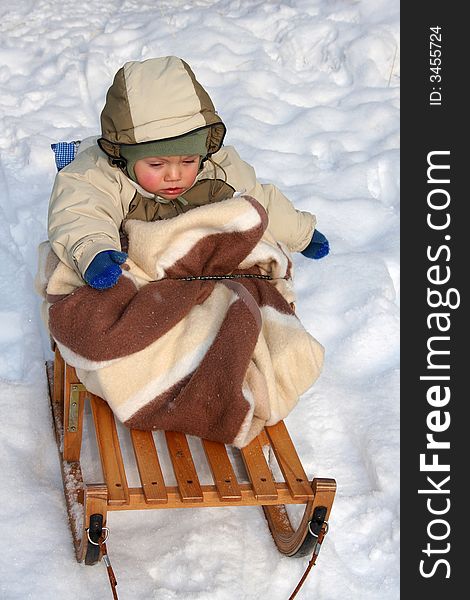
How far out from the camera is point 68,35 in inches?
Result: 183

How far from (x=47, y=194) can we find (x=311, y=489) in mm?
1862

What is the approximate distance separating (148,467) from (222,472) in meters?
0.17

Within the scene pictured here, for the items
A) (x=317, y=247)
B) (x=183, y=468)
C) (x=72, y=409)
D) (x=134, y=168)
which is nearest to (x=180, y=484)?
(x=183, y=468)

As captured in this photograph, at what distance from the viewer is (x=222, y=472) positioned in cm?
224

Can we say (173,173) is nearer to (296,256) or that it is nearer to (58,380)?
(58,380)

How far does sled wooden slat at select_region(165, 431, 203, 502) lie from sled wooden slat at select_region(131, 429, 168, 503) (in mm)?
43

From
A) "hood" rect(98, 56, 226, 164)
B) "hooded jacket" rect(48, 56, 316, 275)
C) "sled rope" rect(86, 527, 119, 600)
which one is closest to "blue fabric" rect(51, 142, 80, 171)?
"hooded jacket" rect(48, 56, 316, 275)

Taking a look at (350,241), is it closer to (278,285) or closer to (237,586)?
(278,285)

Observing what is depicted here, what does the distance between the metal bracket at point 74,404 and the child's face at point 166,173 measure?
1.82ft

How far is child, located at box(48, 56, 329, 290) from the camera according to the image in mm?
2355

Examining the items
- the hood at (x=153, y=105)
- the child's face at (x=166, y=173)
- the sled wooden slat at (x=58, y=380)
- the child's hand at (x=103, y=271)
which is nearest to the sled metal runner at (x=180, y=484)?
the sled wooden slat at (x=58, y=380)

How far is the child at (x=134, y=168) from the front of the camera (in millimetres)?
2355

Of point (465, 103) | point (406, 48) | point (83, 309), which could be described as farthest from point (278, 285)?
point (406, 48)

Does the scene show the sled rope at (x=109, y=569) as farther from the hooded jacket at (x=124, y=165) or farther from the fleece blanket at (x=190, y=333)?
the hooded jacket at (x=124, y=165)
